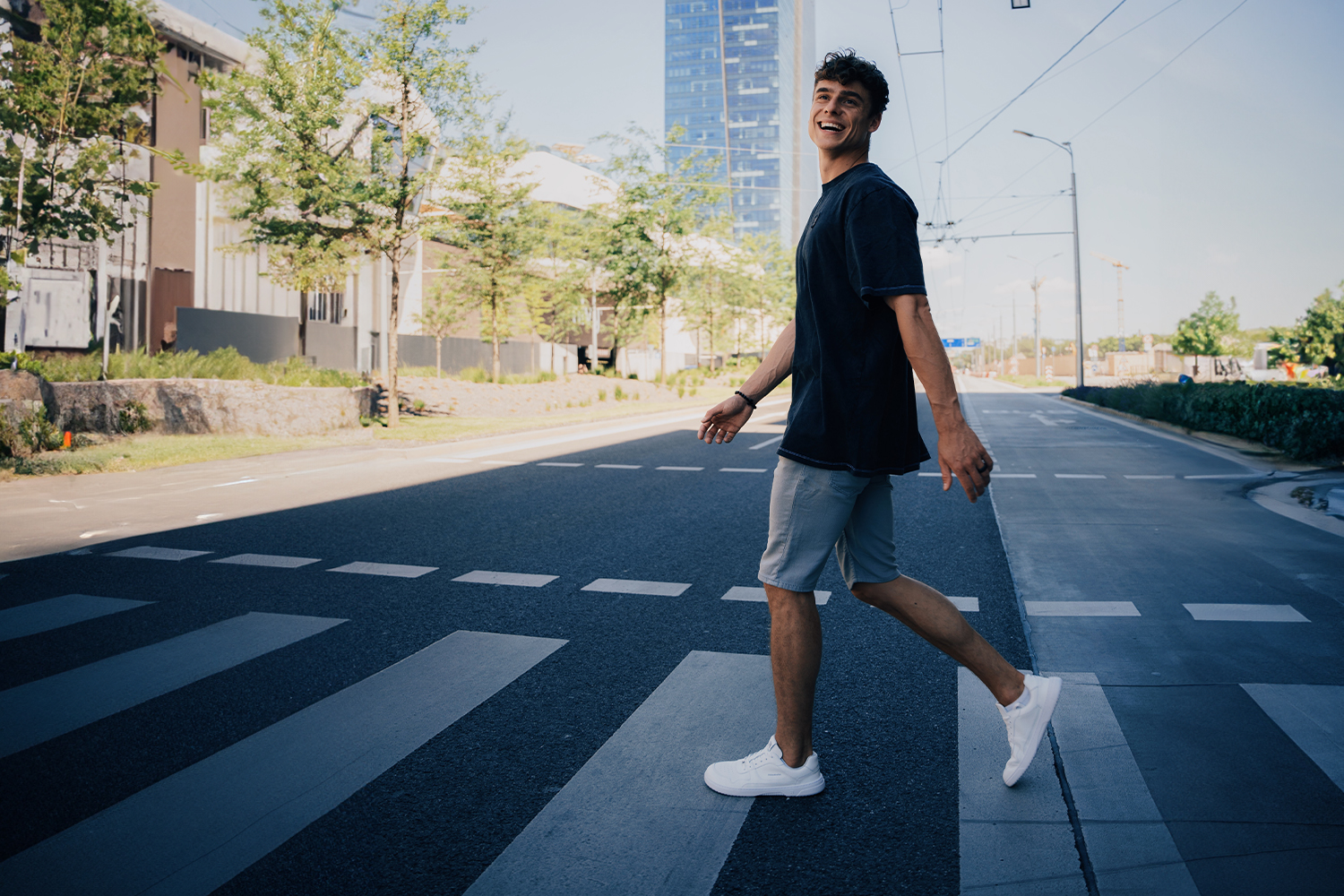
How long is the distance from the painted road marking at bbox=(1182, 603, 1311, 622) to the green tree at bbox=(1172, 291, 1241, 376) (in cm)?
7154

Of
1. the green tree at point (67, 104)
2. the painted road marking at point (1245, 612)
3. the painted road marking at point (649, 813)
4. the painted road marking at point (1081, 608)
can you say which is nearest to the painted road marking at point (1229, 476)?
the painted road marking at point (1245, 612)

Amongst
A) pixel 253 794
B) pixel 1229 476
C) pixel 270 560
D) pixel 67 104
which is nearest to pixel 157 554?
pixel 270 560

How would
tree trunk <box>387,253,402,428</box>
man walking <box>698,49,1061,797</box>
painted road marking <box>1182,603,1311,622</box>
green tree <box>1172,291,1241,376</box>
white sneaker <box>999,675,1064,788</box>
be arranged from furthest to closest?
green tree <box>1172,291,1241,376</box> < tree trunk <box>387,253,402,428</box> < painted road marking <box>1182,603,1311,622</box> < white sneaker <box>999,675,1064,788</box> < man walking <box>698,49,1061,797</box>

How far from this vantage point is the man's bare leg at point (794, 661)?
8.68ft

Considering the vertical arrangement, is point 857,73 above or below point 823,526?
above

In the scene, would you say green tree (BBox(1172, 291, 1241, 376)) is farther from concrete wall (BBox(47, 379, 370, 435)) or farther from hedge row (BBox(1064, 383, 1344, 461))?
concrete wall (BBox(47, 379, 370, 435))

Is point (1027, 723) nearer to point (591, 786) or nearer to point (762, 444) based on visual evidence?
point (591, 786)

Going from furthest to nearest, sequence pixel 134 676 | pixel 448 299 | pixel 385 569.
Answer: pixel 448 299
pixel 385 569
pixel 134 676

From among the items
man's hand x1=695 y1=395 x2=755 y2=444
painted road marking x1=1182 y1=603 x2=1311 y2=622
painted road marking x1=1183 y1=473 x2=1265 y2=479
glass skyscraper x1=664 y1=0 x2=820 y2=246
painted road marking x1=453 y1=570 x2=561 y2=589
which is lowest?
painted road marking x1=453 y1=570 x2=561 y2=589

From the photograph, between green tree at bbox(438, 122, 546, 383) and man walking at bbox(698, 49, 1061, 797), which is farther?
green tree at bbox(438, 122, 546, 383)

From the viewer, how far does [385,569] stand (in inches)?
231

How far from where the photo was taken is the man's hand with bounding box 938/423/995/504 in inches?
96.0

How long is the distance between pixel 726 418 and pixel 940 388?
0.86 meters

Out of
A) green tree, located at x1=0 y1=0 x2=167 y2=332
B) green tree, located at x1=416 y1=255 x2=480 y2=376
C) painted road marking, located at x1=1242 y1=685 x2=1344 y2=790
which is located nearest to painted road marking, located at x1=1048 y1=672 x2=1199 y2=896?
painted road marking, located at x1=1242 y1=685 x2=1344 y2=790
